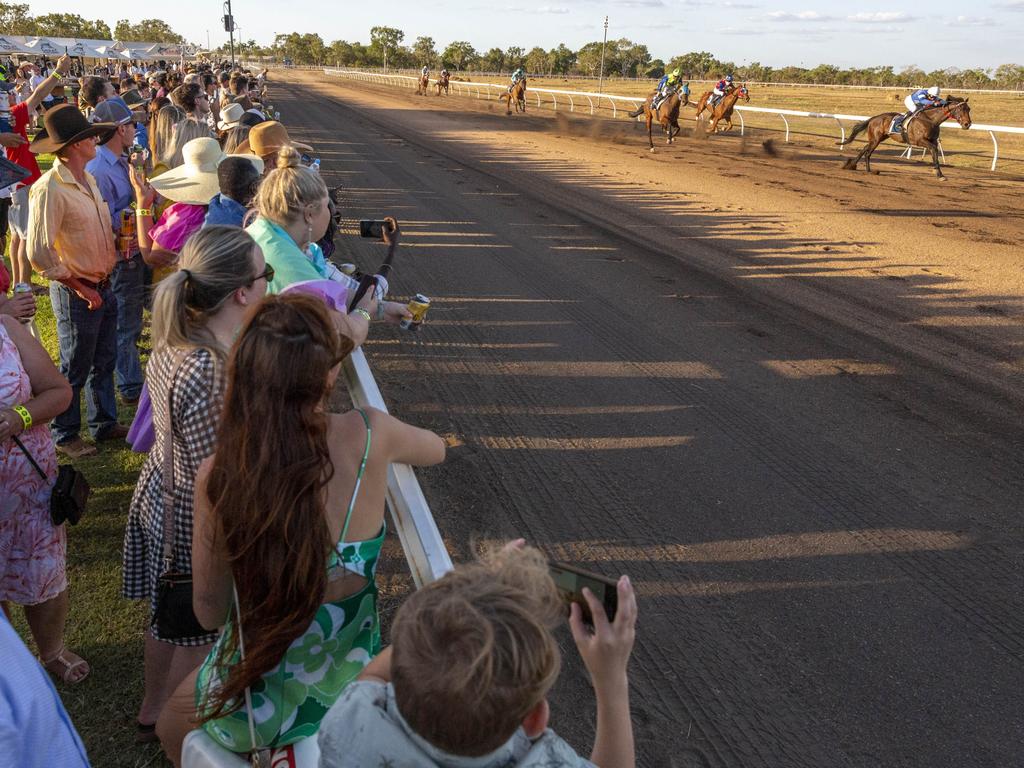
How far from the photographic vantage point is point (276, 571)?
1.77 meters

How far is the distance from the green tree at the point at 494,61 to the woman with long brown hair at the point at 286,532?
4923 inches

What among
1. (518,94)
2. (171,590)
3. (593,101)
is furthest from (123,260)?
(593,101)

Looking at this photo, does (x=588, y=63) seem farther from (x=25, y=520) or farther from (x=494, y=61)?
(x=25, y=520)

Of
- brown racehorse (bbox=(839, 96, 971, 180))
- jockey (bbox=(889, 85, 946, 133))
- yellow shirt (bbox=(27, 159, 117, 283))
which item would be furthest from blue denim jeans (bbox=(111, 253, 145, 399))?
jockey (bbox=(889, 85, 946, 133))

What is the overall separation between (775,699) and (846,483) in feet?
6.49

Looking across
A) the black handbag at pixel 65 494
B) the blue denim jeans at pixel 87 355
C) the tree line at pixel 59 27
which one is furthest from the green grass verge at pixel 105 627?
the tree line at pixel 59 27

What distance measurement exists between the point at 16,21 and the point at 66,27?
5287 millimetres

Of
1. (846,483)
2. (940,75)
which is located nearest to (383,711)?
(846,483)

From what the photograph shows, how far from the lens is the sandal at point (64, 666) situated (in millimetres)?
3109

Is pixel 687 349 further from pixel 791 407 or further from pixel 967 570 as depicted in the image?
pixel 967 570

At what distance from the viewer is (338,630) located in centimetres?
201

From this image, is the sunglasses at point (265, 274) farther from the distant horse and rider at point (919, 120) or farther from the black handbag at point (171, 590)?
the distant horse and rider at point (919, 120)

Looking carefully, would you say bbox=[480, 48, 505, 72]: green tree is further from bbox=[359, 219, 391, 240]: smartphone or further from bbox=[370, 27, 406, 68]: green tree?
bbox=[359, 219, 391, 240]: smartphone

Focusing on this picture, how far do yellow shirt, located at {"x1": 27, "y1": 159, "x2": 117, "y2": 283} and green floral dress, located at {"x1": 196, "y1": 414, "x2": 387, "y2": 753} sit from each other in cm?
344
